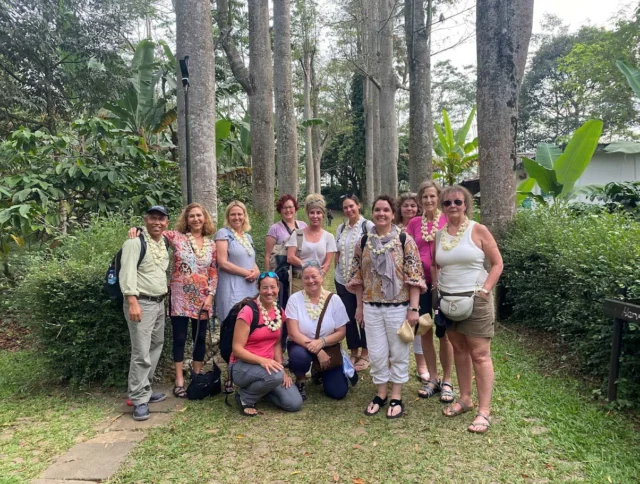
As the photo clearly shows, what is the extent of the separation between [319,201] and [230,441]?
2331 mm

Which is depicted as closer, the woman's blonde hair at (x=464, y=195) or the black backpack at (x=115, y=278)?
the woman's blonde hair at (x=464, y=195)

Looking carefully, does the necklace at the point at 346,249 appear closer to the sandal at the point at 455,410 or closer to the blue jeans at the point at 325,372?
the blue jeans at the point at 325,372

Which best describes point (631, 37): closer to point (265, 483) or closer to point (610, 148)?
point (610, 148)

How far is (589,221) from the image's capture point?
561 cm

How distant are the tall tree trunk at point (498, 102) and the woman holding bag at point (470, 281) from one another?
314cm

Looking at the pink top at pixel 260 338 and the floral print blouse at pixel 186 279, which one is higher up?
the floral print blouse at pixel 186 279

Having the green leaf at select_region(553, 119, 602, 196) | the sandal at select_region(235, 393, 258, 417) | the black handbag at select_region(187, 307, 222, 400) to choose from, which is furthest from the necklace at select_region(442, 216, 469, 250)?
the green leaf at select_region(553, 119, 602, 196)

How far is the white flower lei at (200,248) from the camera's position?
13.2 ft

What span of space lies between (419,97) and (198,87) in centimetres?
508

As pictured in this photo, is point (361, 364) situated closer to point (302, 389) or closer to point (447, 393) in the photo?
point (302, 389)

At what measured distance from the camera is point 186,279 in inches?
157

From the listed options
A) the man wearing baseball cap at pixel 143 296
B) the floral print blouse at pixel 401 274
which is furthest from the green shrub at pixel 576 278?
the man wearing baseball cap at pixel 143 296

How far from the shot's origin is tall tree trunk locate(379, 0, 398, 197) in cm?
1241

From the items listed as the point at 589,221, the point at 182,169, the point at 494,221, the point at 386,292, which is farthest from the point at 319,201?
the point at 589,221
